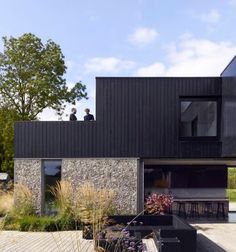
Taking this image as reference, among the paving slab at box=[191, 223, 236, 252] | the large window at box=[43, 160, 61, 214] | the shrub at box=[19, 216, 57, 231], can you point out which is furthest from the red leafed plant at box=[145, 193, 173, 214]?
the large window at box=[43, 160, 61, 214]

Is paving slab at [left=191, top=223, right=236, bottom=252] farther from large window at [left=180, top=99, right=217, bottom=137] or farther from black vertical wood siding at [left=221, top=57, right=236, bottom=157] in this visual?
large window at [left=180, top=99, right=217, bottom=137]

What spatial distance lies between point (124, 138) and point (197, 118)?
2.31 metres

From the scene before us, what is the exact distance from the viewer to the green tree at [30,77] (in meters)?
23.0

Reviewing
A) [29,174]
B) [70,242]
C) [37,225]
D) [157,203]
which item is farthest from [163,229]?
[29,174]

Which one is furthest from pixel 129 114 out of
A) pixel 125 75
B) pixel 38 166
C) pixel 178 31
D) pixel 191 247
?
pixel 191 247

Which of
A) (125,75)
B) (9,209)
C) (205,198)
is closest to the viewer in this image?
(9,209)

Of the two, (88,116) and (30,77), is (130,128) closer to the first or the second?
(88,116)

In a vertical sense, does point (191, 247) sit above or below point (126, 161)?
below

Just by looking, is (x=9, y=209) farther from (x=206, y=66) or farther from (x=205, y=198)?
(x=206, y=66)

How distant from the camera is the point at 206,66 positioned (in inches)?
638

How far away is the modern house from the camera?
14305mm

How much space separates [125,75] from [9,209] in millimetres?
5159

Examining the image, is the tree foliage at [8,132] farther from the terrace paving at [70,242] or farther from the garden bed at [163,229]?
the garden bed at [163,229]

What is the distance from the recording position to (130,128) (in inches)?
566
